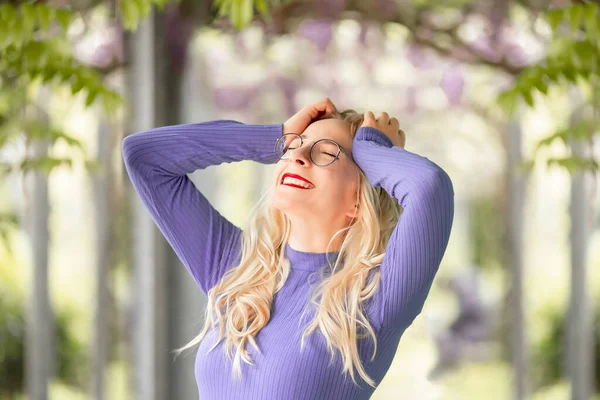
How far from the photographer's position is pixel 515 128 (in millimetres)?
2666

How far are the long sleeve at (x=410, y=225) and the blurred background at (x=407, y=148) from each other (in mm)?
1514

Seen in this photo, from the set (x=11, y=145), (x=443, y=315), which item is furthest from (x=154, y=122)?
(x=443, y=315)

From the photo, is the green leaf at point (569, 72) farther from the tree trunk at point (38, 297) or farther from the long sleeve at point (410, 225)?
the tree trunk at point (38, 297)

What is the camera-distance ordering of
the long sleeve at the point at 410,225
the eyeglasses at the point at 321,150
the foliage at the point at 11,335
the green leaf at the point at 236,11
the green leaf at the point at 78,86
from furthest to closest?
1. the foliage at the point at 11,335
2. the green leaf at the point at 78,86
3. the green leaf at the point at 236,11
4. the eyeglasses at the point at 321,150
5. the long sleeve at the point at 410,225

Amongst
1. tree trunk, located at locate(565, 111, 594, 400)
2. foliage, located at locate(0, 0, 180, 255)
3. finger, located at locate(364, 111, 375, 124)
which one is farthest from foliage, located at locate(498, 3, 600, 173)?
foliage, located at locate(0, 0, 180, 255)

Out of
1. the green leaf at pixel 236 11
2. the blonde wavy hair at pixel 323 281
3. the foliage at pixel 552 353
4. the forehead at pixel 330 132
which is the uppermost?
the green leaf at pixel 236 11

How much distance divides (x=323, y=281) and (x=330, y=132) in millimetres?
249

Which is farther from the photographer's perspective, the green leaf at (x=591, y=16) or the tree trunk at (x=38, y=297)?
the tree trunk at (x=38, y=297)

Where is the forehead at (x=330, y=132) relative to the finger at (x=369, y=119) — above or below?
below

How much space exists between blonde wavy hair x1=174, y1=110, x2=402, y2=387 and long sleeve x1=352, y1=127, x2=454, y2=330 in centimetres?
4

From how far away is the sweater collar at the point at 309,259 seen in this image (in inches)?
50.8

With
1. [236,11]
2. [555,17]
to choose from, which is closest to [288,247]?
[236,11]

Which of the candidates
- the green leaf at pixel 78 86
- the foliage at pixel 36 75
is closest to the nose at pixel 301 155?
the foliage at pixel 36 75

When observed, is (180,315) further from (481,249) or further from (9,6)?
(9,6)
